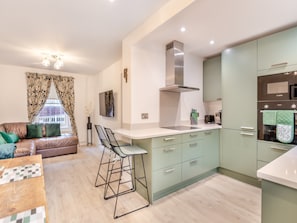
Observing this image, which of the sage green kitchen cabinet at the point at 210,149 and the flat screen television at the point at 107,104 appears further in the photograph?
the flat screen television at the point at 107,104

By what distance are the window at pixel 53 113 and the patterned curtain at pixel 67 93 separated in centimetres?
18

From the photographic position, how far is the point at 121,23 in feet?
7.68

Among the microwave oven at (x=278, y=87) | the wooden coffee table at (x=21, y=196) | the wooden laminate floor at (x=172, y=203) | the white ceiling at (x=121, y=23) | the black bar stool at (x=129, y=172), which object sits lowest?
the wooden laminate floor at (x=172, y=203)

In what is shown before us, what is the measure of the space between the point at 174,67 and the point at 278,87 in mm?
1570

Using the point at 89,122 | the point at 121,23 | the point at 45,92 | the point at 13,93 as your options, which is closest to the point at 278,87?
the point at 121,23

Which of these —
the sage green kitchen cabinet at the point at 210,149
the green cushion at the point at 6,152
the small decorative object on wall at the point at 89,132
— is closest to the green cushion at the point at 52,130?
the small decorative object on wall at the point at 89,132

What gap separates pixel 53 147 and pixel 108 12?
3761 millimetres

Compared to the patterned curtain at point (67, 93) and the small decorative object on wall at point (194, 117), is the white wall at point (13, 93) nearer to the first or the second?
the patterned curtain at point (67, 93)

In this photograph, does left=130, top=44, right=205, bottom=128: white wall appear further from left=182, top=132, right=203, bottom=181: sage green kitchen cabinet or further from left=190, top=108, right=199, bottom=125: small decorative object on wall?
left=182, top=132, right=203, bottom=181: sage green kitchen cabinet

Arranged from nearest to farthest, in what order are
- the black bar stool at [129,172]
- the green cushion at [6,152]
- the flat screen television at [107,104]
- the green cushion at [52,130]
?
1. the black bar stool at [129,172]
2. the green cushion at [6,152]
3. the flat screen television at [107,104]
4. the green cushion at [52,130]

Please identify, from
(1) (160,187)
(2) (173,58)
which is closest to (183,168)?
(1) (160,187)

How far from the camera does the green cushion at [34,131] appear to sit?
4.44 metres

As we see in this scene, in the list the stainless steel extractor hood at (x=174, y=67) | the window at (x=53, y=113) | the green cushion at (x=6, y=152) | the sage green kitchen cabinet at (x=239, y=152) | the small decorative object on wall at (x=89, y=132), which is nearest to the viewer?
the green cushion at (x=6, y=152)

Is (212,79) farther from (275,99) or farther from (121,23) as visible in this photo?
(121,23)
